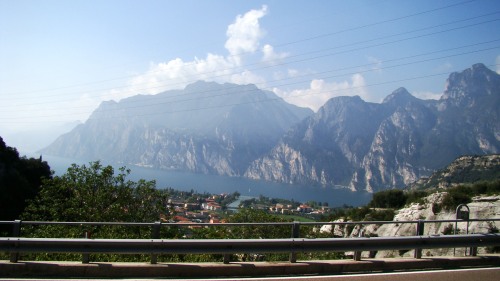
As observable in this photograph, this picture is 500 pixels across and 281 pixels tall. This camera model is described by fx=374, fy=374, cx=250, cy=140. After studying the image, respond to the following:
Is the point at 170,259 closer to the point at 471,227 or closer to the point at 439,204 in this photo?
the point at 471,227

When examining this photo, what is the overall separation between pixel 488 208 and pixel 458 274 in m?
17.6

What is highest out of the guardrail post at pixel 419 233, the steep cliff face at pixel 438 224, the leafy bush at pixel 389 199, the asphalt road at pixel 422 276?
the guardrail post at pixel 419 233

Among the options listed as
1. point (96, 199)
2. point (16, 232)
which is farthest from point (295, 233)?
point (96, 199)

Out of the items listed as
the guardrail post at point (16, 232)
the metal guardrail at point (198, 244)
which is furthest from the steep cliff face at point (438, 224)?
the guardrail post at point (16, 232)

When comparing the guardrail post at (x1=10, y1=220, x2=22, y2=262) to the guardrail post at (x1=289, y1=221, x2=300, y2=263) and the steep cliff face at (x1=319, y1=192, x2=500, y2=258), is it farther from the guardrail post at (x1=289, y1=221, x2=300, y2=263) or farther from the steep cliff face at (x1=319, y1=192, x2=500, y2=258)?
the steep cliff face at (x1=319, y1=192, x2=500, y2=258)

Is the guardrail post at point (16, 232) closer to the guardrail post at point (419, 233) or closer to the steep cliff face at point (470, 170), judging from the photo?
the guardrail post at point (419, 233)

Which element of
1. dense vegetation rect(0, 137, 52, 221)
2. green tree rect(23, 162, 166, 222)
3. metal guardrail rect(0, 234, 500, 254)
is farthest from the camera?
dense vegetation rect(0, 137, 52, 221)

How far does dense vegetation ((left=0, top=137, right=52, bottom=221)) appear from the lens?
3556 centimetres

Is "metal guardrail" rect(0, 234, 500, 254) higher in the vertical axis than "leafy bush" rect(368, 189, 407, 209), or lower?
higher

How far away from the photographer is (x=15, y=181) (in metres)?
40.6

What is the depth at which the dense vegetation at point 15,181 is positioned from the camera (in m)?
35.6

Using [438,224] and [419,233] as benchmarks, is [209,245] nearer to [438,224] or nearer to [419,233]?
[419,233]

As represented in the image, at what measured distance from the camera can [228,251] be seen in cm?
688

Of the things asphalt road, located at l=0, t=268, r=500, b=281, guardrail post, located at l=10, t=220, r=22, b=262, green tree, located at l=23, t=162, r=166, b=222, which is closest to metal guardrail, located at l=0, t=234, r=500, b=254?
guardrail post, located at l=10, t=220, r=22, b=262
